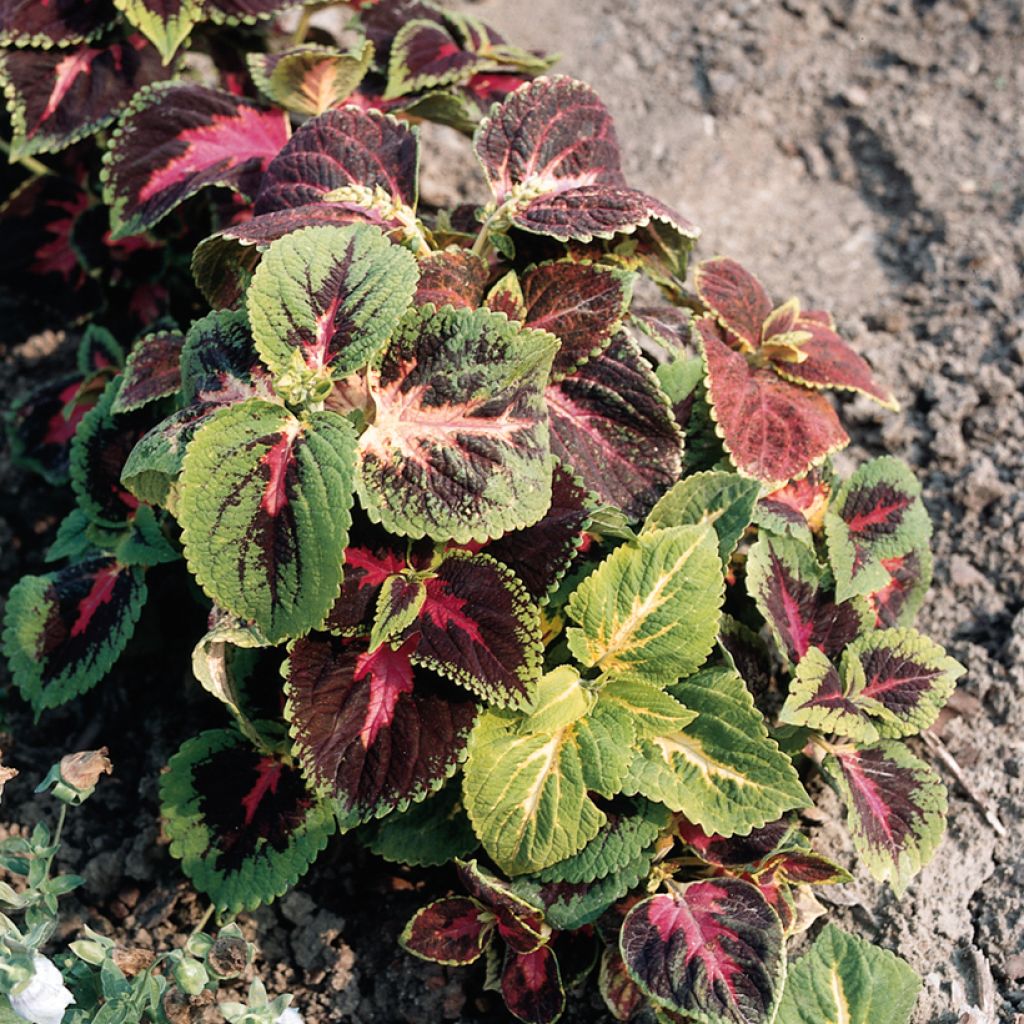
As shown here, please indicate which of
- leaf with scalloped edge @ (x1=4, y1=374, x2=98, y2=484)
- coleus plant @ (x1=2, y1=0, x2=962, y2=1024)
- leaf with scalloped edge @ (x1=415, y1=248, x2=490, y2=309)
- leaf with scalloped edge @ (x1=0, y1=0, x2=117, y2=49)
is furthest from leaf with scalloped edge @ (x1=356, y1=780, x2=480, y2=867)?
leaf with scalloped edge @ (x1=0, y1=0, x2=117, y2=49)

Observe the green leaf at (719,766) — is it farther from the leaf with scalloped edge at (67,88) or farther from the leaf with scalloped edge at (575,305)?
the leaf with scalloped edge at (67,88)

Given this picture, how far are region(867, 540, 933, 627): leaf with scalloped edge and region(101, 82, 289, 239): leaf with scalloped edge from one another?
1170mm

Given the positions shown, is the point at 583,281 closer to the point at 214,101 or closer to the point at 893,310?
the point at 214,101

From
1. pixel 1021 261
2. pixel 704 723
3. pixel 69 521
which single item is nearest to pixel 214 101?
pixel 69 521

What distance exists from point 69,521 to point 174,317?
0.44 metres

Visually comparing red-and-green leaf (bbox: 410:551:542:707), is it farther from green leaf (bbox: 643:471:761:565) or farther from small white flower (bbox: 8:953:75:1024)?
small white flower (bbox: 8:953:75:1024)

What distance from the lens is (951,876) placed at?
6.06 feet

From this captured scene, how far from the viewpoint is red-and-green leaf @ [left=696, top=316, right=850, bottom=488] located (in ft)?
5.95

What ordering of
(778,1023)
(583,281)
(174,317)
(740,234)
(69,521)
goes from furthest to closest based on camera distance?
(740,234) < (174,317) < (69,521) < (583,281) < (778,1023)

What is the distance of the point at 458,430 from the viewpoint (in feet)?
4.97

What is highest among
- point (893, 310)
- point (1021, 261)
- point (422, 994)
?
point (1021, 261)

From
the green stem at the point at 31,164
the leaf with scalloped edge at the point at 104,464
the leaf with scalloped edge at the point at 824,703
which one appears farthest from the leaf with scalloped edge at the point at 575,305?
the green stem at the point at 31,164

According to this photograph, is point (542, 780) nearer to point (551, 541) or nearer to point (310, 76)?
point (551, 541)

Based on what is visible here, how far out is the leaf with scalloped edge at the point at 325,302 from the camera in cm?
148
